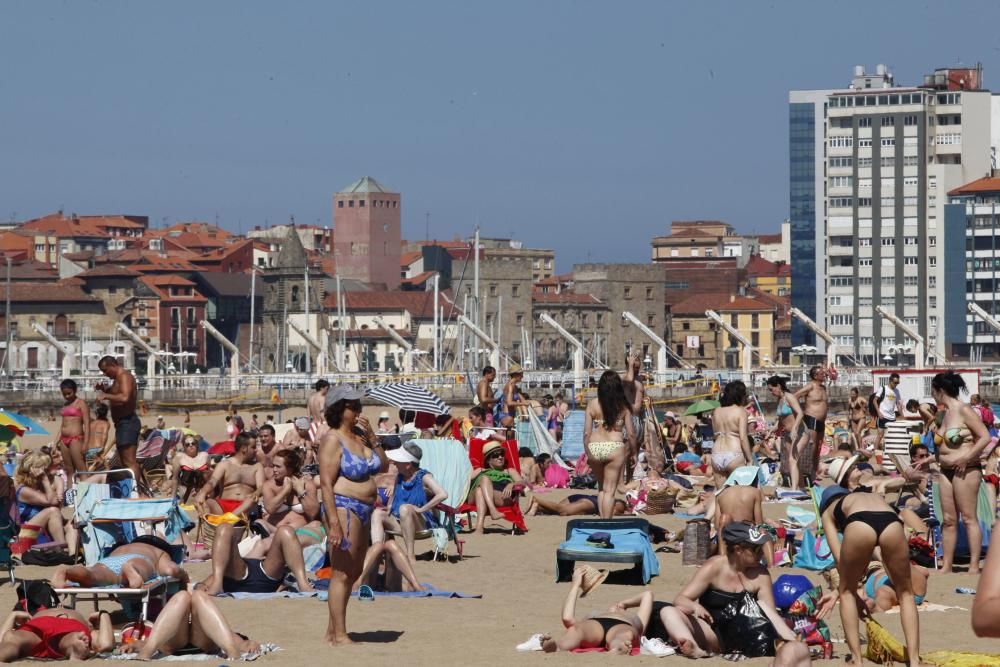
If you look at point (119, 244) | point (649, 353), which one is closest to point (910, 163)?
point (649, 353)

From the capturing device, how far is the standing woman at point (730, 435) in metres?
11.9

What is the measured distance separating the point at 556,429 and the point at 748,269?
112943mm

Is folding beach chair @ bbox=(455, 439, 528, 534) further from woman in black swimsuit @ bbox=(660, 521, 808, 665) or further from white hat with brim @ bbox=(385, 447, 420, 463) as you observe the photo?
woman in black swimsuit @ bbox=(660, 521, 808, 665)

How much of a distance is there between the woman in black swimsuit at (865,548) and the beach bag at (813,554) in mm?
3014

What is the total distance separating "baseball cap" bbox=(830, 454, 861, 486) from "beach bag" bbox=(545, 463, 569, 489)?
28.5 ft

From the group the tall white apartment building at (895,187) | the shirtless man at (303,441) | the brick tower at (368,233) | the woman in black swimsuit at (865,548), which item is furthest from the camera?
the brick tower at (368,233)

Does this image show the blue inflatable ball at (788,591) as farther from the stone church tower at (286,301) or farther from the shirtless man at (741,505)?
the stone church tower at (286,301)

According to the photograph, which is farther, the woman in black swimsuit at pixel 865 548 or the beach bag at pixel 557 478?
the beach bag at pixel 557 478

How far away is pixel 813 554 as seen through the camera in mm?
10055

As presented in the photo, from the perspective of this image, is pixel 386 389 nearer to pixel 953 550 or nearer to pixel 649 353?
pixel 953 550

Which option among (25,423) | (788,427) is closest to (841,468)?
(788,427)

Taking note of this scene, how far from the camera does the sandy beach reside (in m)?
7.36

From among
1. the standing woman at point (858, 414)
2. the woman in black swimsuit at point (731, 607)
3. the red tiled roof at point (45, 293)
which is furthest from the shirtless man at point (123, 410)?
the red tiled roof at point (45, 293)

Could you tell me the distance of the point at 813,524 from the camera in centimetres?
1130
